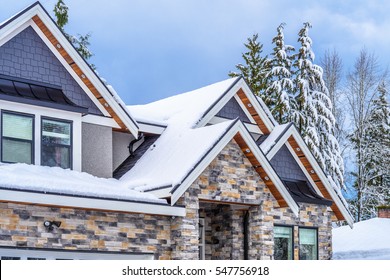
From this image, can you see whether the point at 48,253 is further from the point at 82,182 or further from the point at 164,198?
the point at 164,198

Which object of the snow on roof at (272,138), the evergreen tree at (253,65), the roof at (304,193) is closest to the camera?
the snow on roof at (272,138)

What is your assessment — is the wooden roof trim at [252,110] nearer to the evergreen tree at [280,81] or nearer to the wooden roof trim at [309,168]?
the wooden roof trim at [309,168]

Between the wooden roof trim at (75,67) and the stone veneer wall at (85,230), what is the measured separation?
3408 mm

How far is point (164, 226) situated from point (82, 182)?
2250mm

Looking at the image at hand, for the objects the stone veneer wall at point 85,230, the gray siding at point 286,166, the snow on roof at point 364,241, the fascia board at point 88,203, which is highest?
the gray siding at point 286,166

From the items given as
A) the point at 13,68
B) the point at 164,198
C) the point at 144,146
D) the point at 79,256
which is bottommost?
the point at 79,256

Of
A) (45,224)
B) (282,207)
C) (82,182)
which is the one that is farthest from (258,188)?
(45,224)

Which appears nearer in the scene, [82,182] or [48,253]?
[48,253]

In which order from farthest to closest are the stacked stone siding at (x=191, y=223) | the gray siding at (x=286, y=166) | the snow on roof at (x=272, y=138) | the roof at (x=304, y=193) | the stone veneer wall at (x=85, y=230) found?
the gray siding at (x=286, y=166)
the roof at (x=304, y=193)
the snow on roof at (x=272, y=138)
the stacked stone siding at (x=191, y=223)
the stone veneer wall at (x=85, y=230)

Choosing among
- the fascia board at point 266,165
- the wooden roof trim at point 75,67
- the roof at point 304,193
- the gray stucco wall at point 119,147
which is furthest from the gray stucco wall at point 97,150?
the roof at point 304,193

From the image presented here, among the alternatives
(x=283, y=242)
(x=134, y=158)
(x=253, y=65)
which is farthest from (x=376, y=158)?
(x=134, y=158)

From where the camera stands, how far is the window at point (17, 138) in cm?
1720

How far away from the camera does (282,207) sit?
19.5 meters

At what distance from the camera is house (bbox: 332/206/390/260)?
84.8 feet
